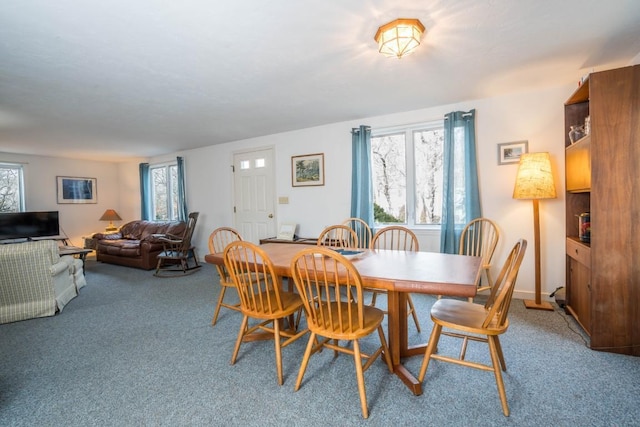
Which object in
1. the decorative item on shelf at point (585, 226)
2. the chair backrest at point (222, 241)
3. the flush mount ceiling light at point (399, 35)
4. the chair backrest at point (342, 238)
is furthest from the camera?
the chair backrest at point (342, 238)

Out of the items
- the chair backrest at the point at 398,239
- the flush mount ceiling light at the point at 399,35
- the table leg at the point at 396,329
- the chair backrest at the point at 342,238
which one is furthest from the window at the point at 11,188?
the table leg at the point at 396,329

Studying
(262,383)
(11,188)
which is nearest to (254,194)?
(262,383)

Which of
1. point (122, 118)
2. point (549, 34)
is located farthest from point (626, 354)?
point (122, 118)

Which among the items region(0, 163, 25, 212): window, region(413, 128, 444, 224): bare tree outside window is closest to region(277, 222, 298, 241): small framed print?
region(413, 128, 444, 224): bare tree outside window

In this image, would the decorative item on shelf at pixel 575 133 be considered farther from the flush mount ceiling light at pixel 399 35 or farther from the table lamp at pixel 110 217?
the table lamp at pixel 110 217

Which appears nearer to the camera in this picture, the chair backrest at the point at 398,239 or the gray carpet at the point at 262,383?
the gray carpet at the point at 262,383

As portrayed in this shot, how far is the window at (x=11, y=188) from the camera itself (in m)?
5.68

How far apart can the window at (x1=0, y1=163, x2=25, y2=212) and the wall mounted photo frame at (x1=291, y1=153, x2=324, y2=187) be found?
5562mm

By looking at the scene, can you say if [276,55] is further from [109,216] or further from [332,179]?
[109,216]

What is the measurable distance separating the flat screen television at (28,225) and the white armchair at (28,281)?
349 cm

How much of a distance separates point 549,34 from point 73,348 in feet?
14.0

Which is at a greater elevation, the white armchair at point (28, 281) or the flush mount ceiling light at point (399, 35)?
the flush mount ceiling light at point (399, 35)

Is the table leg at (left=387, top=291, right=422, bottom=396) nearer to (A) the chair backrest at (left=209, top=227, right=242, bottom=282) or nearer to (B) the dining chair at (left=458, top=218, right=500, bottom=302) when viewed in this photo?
(A) the chair backrest at (left=209, top=227, right=242, bottom=282)

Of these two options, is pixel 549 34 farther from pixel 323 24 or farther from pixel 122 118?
pixel 122 118
